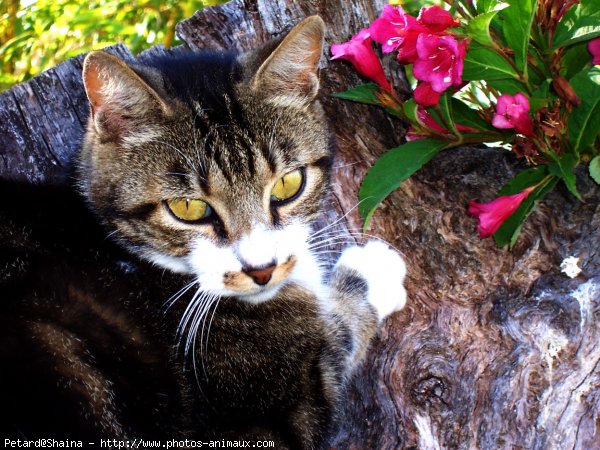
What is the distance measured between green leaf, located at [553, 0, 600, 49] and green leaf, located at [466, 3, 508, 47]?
0.76ft

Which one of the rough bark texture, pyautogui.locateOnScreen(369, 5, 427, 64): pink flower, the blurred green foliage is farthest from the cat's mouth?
the blurred green foliage

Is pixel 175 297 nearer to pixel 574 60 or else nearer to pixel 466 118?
pixel 466 118

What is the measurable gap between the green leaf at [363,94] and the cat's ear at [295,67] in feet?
0.51

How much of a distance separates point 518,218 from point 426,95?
48 cm

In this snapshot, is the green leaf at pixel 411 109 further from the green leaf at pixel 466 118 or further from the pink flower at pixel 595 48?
the pink flower at pixel 595 48

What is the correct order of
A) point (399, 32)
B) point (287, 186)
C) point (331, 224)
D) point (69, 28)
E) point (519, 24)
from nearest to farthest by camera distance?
point (519, 24), point (399, 32), point (287, 186), point (331, 224), point (69, 28)

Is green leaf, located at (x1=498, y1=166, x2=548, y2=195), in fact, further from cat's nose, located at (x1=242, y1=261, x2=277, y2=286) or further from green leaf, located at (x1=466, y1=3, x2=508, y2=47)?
cat's nose, located at (x1=242, y1=261, x2=277, y2=286)

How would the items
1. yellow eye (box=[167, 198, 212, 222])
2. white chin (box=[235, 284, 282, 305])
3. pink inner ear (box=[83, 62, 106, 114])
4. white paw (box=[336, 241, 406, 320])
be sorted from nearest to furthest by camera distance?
pink inner ear (box=[83, 62, 106, 114]), yellow eye (box=[167, 198, 212, 222]), white chin (box=[235, 284, 282, 305]), white paw (box=[336, 241, 406, 320])

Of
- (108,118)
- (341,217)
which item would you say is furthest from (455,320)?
(108,118)

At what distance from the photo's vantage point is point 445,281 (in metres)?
2.44

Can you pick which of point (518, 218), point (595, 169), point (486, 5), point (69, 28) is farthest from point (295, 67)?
point (69, 28)

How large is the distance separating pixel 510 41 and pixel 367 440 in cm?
129

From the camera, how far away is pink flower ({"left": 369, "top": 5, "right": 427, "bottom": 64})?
221 centimetres

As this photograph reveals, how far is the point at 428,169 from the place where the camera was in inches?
103
